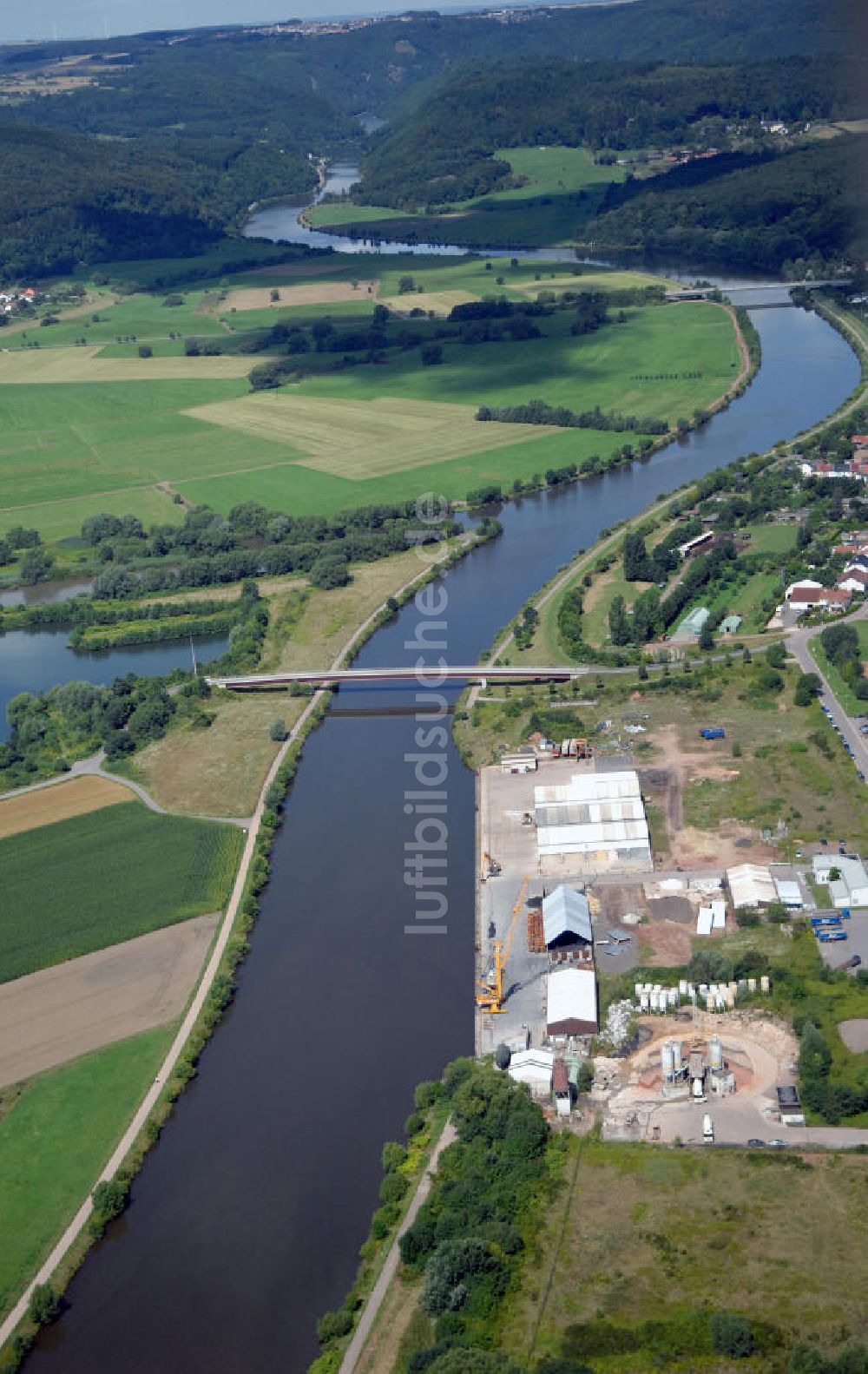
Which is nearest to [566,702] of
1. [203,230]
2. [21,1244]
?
[21,1244]

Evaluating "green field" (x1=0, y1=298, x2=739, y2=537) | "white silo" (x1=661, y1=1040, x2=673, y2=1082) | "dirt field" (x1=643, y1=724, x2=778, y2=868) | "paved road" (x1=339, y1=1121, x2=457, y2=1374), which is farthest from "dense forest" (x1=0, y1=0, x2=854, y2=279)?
"paved road" (x1=339, y1=1121, x2=457, y2=1374)

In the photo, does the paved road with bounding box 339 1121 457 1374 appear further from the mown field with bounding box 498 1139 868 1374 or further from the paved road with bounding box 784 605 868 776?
the paved road with bounding box 784 605 868 776

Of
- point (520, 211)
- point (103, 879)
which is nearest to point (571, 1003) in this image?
point (103, 879)

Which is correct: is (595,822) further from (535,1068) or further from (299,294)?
(299,294)

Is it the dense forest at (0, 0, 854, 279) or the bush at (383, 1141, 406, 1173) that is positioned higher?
the dense forest at (0, 0, 854, 279)

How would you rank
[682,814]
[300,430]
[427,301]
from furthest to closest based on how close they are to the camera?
[427,301] < [300,430] < [682,814]

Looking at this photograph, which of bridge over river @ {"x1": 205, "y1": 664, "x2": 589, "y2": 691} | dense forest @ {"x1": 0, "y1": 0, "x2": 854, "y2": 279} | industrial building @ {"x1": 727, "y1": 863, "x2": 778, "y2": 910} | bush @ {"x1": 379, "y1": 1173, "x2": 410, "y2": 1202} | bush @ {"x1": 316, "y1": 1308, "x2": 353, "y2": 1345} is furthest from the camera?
dense forest @ {"x1": 0, "y1": 0, "x2": 854, "y2": 279}
